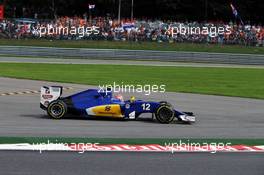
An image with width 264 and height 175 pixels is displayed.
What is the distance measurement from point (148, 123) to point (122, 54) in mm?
27182

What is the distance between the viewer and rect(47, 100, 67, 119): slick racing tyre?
560 inches

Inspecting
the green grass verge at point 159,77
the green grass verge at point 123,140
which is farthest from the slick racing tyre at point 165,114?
the green grass verge at point 159,77

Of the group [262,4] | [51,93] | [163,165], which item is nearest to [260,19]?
[262,4]

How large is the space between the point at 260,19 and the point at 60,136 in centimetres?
5552

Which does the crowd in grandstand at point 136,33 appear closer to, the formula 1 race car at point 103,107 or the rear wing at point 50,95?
the rear wing at point 50,95

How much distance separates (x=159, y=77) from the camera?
27.5 m

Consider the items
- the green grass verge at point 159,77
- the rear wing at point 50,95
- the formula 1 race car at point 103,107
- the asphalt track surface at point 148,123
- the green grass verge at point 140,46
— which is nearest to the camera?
the asphalt track surface at point 148,123

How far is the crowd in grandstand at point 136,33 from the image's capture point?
4406cm

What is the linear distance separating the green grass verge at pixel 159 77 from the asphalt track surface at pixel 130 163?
10.9 meters

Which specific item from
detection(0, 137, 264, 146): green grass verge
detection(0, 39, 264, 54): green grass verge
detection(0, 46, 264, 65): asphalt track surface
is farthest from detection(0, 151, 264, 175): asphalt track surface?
detection(0, 39, 264, 54): green grass verge

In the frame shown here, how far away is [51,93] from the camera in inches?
577

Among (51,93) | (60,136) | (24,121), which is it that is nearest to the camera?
(60,136)

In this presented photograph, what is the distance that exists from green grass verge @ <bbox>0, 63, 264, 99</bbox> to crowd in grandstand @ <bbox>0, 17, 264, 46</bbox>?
11.2 m

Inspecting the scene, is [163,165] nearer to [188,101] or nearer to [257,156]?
[257,156]
